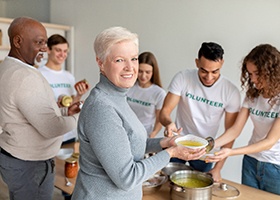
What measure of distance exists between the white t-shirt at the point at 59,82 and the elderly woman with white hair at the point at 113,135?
6.10ft

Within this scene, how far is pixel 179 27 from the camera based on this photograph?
3041 millimetres

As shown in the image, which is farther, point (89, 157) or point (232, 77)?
point (232, 77)

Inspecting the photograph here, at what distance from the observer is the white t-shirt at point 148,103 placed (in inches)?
104

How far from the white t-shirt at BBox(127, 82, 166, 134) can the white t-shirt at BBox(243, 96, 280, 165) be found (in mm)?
947

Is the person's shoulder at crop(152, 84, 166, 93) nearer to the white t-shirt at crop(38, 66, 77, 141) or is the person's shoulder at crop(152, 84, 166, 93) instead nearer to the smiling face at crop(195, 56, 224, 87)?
the smiling face at crop(195, 56, 224, 87)

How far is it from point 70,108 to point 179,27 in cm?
169

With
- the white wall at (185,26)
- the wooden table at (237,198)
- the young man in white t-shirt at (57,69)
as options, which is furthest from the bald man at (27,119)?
the white wall at (185,26)

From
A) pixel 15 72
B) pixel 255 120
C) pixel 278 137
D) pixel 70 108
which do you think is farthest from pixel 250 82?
pixel 15 72

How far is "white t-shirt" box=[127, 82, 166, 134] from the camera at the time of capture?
2639mm

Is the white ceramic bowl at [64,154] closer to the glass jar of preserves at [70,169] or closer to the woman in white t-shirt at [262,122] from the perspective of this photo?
the glass jar of preserves at [70,169]

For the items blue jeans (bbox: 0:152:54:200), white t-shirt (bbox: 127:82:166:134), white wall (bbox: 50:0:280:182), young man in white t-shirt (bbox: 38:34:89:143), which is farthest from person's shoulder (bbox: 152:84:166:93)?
blue jeans (bbox: 0:152:54:200)

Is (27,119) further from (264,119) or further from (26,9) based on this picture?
(26,9)

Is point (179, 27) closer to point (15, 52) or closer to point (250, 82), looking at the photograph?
point (250, 82)

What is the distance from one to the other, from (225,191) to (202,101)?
64 cm
